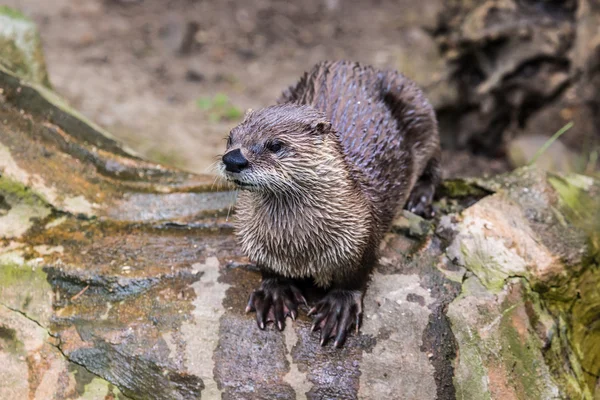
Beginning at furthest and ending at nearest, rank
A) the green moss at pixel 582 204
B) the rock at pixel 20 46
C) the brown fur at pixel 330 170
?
1. the rock at pixel 20 46
2. the green moss at pixel 582 204
3. the brown fur at pixel 330 170

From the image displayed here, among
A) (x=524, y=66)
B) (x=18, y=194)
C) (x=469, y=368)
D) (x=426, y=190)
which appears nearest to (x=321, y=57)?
(x=524, y=66)

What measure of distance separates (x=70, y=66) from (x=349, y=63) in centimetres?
340

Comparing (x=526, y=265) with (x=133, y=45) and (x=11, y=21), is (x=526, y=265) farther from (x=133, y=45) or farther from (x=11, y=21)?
(x=133, y=45)

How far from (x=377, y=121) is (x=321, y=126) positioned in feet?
1.85

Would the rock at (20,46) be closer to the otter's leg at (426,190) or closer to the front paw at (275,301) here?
the front paw at (275,301)

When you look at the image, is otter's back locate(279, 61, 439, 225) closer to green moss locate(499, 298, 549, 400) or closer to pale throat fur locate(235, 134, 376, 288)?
pale throat fur locate(235, 134, 376, 288)

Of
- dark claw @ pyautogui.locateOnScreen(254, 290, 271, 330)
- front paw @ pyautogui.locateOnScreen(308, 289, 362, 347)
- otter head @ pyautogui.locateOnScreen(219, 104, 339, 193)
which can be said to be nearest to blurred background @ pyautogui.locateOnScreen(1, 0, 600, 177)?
dark claw @ pyautogui.locateOnScreen(254, 290, 271, 330)

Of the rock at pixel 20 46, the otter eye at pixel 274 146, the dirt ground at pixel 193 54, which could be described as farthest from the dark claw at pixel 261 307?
the dirt ground at pixel 193 54

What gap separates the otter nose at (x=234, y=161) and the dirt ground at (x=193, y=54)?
267cm

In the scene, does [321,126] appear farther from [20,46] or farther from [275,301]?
[20,46]

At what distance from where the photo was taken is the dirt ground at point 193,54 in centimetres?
480

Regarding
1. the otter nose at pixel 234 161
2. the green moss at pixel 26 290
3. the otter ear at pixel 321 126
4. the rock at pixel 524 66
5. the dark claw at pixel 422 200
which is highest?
the rock at pixel 524 66

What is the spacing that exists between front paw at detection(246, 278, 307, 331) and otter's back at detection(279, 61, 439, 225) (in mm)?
435

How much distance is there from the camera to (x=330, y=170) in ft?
6.45
